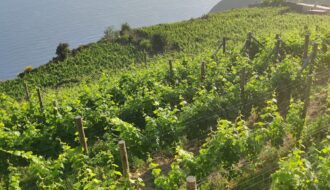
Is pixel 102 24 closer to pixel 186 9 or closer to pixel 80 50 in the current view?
pixel 186 9

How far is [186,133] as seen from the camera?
8.55 metres

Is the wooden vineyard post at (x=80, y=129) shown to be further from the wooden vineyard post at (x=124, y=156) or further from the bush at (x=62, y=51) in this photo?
the bush at (x=62, y=51)

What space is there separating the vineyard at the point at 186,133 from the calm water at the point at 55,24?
90203mm

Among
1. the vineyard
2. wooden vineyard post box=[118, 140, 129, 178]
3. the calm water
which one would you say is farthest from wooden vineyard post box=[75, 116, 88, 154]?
the calm water

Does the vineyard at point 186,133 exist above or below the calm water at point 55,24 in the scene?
above

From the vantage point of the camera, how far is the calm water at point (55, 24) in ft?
386

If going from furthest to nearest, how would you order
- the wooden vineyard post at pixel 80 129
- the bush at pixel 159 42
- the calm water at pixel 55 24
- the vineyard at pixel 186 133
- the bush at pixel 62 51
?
the calm water at pixel 55 24 < the bush at pixel 62 51 < the bush at pixel 159 42 < the wooden vineyard post at pixel 80 129 < the vineyard at pixel 186 133

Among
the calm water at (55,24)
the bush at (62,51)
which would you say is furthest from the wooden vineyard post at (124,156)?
the calm water at (55,24)

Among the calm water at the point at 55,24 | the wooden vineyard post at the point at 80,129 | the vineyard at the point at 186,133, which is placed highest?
the wooden vineyard post at the point at 80,129

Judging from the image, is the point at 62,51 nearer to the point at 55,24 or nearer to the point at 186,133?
the point at 186,133

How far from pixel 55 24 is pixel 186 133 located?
15454 centimetres

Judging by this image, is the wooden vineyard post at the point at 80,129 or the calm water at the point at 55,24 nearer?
the wooden vineyard post at the point at 80,129

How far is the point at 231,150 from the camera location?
6477 millimetres

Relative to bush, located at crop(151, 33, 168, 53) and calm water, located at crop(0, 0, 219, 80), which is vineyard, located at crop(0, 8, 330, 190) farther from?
calm water, located at crop(0, 0, 219, 80)
